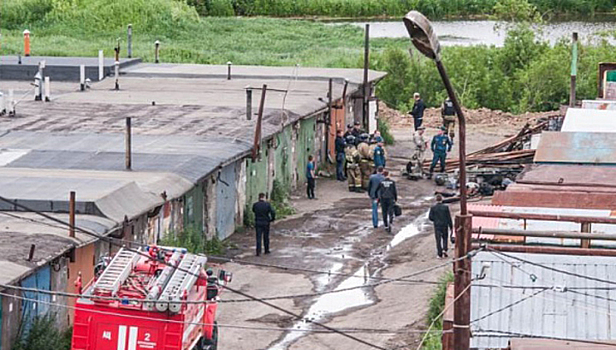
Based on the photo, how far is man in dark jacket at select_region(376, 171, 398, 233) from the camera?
27.3 meters

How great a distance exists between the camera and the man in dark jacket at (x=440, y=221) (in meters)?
25.0

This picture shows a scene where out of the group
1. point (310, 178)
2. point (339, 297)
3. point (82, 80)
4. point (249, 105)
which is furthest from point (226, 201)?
A: point (82, 80)

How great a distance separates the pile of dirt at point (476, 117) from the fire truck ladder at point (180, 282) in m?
26.7

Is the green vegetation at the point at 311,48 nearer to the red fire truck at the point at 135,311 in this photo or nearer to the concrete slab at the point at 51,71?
the concrete slab at the point at 51,71

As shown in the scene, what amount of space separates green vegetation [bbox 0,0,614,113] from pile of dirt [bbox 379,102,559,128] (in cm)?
117

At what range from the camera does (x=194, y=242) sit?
79.6 feet

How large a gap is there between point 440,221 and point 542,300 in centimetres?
940

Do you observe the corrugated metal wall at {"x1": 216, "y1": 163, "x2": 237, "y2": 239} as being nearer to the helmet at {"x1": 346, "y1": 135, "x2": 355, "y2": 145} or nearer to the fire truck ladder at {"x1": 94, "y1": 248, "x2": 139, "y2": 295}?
the helmet at {"x1": 346, "y1": 135, "x2": 355, "y2": 145}

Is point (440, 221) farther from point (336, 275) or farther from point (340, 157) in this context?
point (340, 157)

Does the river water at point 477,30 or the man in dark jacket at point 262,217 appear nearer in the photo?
the man in dark jacket at point 262,217

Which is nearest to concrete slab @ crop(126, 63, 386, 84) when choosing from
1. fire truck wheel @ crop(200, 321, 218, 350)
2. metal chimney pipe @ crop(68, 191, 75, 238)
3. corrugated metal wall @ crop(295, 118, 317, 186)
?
corrugated metal wall @ crop(295, 118, 317, 186)

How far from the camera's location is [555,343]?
43.3 ft

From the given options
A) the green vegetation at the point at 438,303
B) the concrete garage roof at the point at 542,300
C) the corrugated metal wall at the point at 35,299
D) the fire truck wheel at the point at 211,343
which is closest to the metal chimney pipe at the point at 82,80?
the green vegetation at the point at 438,303

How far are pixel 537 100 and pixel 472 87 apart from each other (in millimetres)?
2357
